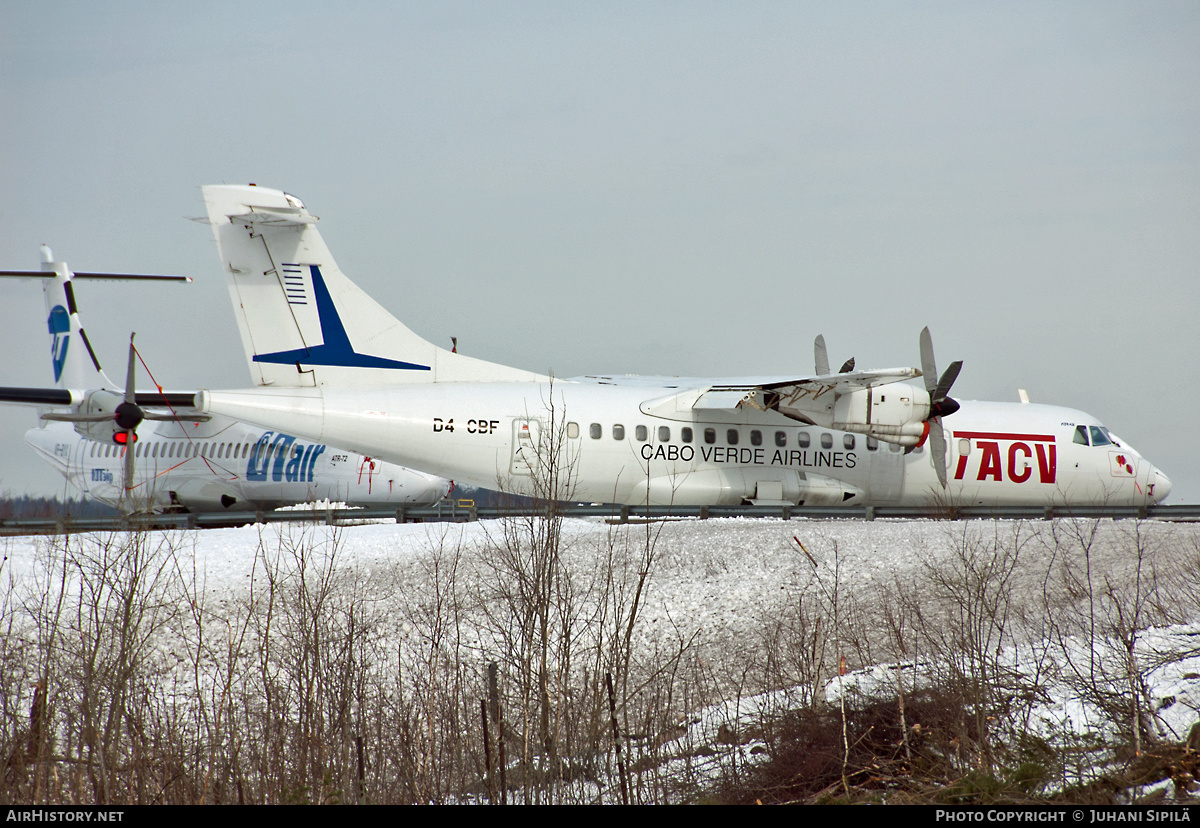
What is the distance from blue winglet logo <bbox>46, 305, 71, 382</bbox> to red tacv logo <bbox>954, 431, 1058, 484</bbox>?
30.1 metres

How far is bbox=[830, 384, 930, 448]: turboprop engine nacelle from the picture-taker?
19734mm

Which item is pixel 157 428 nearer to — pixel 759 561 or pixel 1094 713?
pixel 759 561

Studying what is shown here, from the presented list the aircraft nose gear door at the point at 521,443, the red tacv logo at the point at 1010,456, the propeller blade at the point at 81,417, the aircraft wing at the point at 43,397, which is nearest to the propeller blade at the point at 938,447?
the red tacv logo at the point at 1010,456

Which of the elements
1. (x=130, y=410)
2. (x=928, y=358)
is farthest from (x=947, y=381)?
(x=130, y=410)

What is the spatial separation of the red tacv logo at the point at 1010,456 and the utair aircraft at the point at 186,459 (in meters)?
14.2

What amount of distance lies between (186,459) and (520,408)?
592 inches

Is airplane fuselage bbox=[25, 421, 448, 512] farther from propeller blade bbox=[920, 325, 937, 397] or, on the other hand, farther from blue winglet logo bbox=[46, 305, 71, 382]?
propeller blade bbox=[920, 325, 937, 397]

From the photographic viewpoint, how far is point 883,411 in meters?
19.8

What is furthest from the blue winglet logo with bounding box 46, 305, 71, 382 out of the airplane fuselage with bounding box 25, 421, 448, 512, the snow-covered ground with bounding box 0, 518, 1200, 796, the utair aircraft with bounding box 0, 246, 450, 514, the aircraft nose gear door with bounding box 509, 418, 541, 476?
the aircraft nose gear door with bounding box 509, 418, 541, 476

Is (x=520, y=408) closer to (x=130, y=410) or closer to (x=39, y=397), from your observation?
(x=130, y=410)

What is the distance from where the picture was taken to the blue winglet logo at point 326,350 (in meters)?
19.2

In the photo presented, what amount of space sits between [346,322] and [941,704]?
1449 cm

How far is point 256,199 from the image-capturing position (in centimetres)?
1912

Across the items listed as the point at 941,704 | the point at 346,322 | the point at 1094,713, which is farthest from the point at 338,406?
the point at 1094,713
